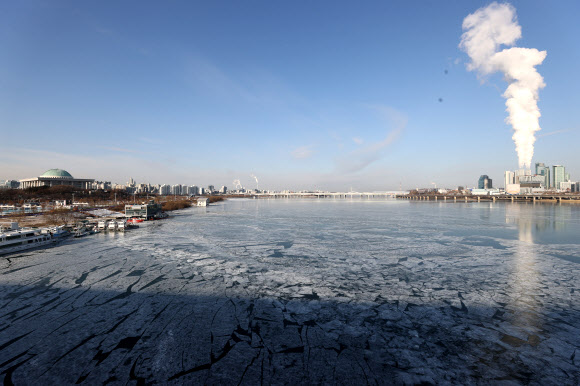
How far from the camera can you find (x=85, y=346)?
4.99 metres

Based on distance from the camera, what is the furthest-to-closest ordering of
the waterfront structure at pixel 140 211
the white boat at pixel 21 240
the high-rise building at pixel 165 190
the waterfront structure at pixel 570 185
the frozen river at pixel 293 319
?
the high-rise building at pixel 165 190
the waterfront structure at pixel 570 185
the waterfront structure at pixel 140 211
the white boat at pixel 21 240
the frozen river at pixel 293 319

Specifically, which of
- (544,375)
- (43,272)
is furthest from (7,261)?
(544,375)

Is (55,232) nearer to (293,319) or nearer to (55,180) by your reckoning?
(293,319)

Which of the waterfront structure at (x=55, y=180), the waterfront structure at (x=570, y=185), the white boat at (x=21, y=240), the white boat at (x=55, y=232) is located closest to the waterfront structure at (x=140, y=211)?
the white boat at (x=55, y=232)

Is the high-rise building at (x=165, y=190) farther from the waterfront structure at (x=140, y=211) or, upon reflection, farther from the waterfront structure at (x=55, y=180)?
the waterfront structure at (x=140, y=211)

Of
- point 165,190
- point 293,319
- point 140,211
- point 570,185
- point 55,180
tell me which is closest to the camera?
point 293,319

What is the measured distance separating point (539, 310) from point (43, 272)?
1481cm

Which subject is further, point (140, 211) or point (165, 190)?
point (165, 190)

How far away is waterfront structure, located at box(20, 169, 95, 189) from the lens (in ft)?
276

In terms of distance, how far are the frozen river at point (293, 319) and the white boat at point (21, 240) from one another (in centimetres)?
433

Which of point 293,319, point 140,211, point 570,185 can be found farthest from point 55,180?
point 570,185

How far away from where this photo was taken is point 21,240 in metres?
14.9

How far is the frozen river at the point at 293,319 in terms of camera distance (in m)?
4.25

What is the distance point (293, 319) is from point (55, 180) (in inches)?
4280
